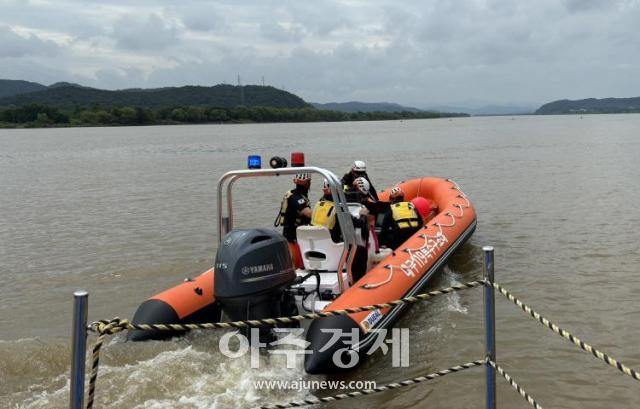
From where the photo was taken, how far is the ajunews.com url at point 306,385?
3627 mm

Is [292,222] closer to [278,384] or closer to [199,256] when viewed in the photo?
[278,384]

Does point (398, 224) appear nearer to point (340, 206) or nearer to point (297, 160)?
point (340, 206)

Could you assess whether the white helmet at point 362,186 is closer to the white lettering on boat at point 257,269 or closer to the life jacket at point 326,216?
the life jacket at point 326,216

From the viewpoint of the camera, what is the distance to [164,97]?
94.5 meters

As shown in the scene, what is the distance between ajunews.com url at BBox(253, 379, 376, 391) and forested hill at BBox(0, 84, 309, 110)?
85.7 m

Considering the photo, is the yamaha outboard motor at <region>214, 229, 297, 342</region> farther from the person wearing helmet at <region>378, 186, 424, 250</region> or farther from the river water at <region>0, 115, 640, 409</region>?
the person wearing helmet at <region>378, 186, 424, 250</region>

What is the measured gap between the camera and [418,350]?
458cm

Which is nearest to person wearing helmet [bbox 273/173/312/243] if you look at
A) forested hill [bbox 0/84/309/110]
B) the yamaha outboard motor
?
the yamaha outboard motor

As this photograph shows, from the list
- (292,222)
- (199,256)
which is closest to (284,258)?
(292,222)

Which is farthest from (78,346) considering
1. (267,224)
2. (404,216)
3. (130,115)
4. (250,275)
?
(130,115)

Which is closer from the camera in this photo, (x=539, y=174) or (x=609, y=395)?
(x=609, y=395)

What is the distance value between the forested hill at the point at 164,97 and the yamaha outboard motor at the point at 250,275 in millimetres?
85379

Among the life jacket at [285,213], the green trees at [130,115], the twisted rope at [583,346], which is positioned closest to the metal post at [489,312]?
the twisted rope at [583,346]

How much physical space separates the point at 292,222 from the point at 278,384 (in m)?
1.92
